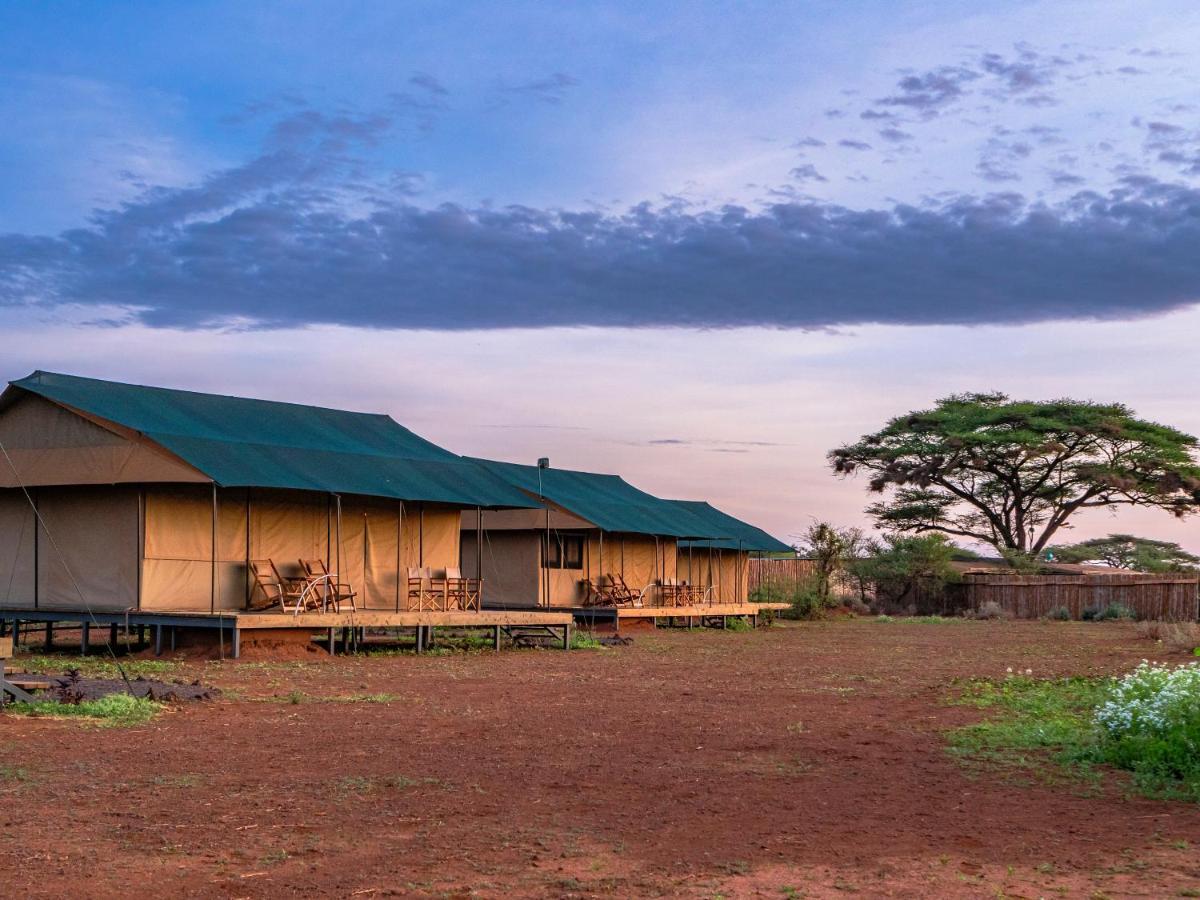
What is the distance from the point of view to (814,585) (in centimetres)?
3884

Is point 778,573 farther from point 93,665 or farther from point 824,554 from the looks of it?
point 93,665

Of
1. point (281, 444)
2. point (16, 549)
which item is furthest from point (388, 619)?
point (16, 549)

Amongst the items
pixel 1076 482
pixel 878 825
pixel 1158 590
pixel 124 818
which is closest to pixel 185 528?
pixel 124 818

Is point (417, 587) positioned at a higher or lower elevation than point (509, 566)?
lower

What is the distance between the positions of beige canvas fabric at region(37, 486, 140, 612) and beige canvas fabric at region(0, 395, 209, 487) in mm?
480

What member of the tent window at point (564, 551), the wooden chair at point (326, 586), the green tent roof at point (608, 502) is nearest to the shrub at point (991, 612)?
the green tent roof at point (608, 502)

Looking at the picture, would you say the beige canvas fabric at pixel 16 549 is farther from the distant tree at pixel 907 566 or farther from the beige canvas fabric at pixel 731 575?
the distant tree at pixel 907 566

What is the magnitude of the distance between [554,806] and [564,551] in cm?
2255

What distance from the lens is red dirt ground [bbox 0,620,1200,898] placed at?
6.34 metres

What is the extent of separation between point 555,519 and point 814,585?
12377mm

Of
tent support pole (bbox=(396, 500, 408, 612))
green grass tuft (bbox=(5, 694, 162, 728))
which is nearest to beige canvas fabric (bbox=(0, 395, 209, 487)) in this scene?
tent support pole (bbox=(396, 500, 408, 612))

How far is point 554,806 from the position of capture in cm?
806

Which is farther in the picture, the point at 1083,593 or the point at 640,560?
the point at 1083,593

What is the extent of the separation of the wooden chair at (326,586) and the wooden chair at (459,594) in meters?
1.63
